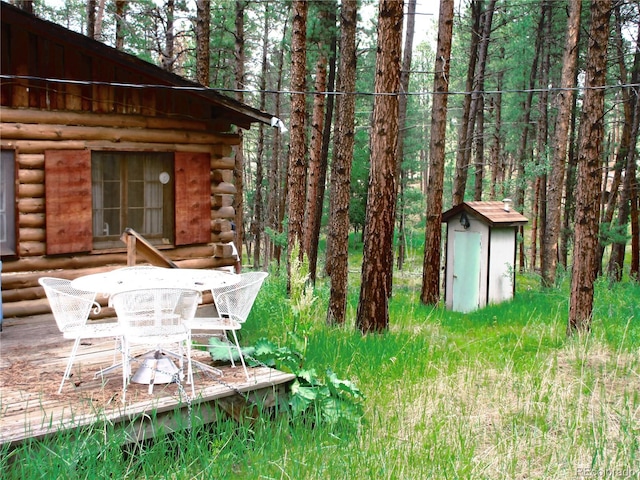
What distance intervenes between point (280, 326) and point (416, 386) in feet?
11.1

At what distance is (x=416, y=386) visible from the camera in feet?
20.8

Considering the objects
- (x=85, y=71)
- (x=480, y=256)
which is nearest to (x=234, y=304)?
(x=85, y=71)

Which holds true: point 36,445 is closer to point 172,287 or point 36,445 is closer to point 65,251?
point 172,287

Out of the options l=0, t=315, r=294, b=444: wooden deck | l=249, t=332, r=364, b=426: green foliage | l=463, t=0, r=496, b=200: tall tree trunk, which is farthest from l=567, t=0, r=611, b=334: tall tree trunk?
l=463, t=0, r=496, b=200: tall tree trunk

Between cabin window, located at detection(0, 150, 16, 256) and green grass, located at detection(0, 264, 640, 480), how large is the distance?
398 cm

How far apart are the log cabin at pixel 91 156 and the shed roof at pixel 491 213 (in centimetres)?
518

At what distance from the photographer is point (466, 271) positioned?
44.4 ft

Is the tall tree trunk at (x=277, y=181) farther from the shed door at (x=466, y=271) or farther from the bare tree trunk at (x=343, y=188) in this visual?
the bare tree trunk at (x=343, y=188)

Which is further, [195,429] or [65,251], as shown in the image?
[65,251]

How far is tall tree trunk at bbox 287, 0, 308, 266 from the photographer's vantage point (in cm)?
1248

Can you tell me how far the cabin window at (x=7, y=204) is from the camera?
8742 mm

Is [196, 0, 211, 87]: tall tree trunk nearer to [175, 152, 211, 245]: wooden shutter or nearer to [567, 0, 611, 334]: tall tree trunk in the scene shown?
[175, 152, 211, 245]: wooden shutter

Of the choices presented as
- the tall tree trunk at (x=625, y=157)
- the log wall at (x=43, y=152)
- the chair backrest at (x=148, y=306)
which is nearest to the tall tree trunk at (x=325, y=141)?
the log wall at (x=43, y=152)

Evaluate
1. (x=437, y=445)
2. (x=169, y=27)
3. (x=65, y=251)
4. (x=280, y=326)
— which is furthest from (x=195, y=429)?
(x=169, y=27)
